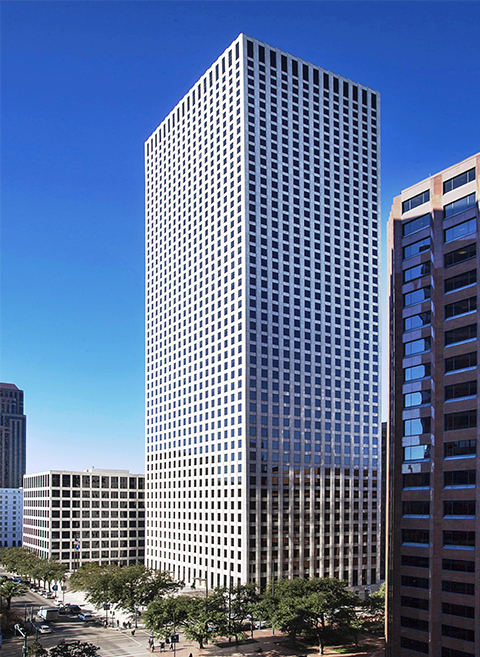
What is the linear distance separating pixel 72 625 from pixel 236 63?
130m

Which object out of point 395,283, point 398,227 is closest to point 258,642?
point 395,283

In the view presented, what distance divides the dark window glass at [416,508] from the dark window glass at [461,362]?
55.7 feet

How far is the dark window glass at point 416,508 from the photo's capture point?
78.2m

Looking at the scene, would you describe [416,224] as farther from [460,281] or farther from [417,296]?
[460,281]

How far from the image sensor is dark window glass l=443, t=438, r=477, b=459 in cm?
7306

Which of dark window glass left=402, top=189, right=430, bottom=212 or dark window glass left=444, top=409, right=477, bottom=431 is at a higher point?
dark window glass left=402, top=189, right=430, bottom=212

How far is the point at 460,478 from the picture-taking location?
7375 centimetres

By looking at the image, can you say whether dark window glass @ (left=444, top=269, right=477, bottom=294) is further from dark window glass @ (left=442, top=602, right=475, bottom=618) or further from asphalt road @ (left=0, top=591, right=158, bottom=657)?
asphalt road @ (left=0, top=591, right=158, bottom=657)

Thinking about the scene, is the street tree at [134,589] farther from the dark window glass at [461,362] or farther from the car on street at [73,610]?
the dark window glass at [461,362]

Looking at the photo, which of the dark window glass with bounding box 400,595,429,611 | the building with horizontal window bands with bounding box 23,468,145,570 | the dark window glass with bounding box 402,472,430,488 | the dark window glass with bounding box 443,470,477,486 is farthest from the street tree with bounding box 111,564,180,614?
the building with horizontal window bands with bounding box 23,468,145,570

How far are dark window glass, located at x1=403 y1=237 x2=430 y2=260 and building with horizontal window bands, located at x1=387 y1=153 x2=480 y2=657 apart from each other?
0.44ft

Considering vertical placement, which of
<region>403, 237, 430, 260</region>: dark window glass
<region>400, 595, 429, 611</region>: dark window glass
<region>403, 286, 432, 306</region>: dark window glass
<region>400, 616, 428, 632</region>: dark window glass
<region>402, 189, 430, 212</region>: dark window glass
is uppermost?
<region>402, 189, 430, 212</region>: dark window glass

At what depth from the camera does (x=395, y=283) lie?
8662 cm

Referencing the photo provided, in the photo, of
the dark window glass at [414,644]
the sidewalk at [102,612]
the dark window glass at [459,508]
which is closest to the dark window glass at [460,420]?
the dark window glass at [459,508]
